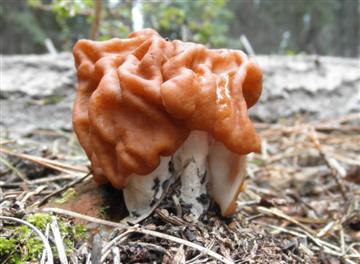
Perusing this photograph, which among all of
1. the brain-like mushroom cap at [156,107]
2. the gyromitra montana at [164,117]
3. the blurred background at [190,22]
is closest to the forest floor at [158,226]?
the gyromitra montana at [164,117]

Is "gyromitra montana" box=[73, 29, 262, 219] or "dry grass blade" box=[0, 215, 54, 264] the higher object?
"gyromitra montana" box=[73, 29, 262, 219]

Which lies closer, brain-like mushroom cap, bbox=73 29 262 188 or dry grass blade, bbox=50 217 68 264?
dry grass blade, bbox=50 217 68 264

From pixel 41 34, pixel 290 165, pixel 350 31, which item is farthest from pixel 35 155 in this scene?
pixel 350 31

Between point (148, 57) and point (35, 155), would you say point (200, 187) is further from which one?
point (35, 155)

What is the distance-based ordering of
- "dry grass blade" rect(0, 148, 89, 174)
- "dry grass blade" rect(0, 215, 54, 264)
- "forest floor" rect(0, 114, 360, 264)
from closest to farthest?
"dry grass blade" rect(0, 215, 54, 264) < "forest floor" rect(0, 114, 360, 264) < "dry grass blade" rect(0, 148, 89, 174)

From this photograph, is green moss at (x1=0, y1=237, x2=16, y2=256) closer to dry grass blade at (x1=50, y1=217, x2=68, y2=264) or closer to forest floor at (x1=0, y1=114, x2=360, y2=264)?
forest floor at (x1=0, y1=114, x2=360, y2=264)

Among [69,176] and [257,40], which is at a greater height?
[69,176]

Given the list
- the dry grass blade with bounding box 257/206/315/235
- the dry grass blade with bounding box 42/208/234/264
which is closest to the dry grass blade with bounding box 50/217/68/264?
the dry grass blade with bounding box 42/208/234/264

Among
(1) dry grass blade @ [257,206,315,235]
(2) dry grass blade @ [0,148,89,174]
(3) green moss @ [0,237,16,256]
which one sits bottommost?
(1) dry grass blade @ [257,206,315,235]
